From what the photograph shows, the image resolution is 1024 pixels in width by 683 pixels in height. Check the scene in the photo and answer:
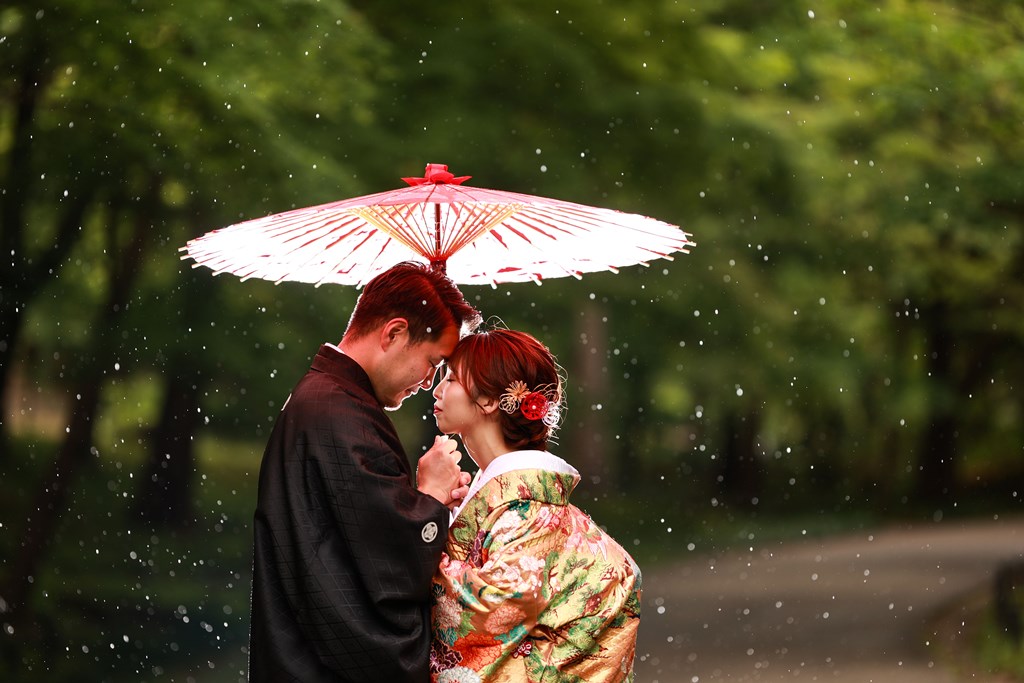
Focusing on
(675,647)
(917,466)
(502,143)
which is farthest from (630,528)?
(502,143)

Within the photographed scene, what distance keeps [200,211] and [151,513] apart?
7.61 feet

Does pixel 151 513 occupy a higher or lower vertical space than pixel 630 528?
lower

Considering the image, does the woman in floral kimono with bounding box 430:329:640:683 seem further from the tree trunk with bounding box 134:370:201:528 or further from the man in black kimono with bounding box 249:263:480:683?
the tree trunk with bounding box 134:370:201:528

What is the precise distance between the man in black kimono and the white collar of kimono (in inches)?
4.5

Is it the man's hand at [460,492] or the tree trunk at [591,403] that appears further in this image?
the tree trunk at [591,403]

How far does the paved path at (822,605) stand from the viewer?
336 inches

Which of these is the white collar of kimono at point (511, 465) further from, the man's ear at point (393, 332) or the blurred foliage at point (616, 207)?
the blurred foliage at point (616, 207)

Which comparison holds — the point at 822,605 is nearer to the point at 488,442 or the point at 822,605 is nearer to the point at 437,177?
the point at 488,442

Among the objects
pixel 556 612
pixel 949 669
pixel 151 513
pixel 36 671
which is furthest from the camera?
pixel 151 513

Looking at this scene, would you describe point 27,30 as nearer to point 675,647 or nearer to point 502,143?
point 502,143

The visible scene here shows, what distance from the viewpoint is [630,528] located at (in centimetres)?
984

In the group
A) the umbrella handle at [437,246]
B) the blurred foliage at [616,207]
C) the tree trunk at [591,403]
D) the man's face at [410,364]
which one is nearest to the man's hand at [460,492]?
the man's face at [410,364]

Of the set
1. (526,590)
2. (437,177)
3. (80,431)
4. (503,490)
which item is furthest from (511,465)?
(80,431)

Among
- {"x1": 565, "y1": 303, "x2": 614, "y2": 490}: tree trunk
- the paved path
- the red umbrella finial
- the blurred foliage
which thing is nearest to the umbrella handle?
the red umbrella finial
